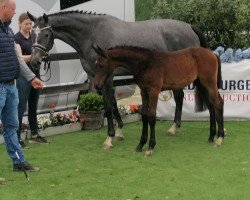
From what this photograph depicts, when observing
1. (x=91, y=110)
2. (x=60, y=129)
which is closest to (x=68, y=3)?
(x=91, y=110)

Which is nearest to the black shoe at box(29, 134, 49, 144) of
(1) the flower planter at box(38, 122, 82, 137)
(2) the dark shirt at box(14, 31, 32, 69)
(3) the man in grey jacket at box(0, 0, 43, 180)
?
(1) the flower planter at box(38, 122, 82, 137)

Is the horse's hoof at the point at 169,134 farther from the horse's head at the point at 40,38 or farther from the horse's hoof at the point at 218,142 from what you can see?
the horse's head at the point at 40,38

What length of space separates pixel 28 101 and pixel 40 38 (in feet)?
3.72

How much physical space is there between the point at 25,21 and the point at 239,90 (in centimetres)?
442

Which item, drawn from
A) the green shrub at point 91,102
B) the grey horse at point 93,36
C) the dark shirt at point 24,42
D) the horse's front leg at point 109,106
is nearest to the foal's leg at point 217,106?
the grey horse at point 93,36

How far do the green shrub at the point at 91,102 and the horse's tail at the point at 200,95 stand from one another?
1835 millimetres

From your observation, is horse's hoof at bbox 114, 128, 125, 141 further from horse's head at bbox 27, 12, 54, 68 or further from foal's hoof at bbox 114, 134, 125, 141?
horse's head at bbox 27, 12, 54, 68

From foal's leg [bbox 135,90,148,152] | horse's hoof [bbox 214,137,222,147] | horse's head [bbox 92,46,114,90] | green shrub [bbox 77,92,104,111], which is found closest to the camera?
horse's head [bbox 92,46,114,90]

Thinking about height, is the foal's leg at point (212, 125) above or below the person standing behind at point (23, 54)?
below

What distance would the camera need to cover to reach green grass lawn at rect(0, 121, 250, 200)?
18.9 ft

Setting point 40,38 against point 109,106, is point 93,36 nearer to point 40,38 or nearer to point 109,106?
point 40,38

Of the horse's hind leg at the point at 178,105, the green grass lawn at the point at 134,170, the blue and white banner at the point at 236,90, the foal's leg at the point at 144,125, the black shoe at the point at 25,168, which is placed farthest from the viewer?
the blue and white banner at the point at 236,90

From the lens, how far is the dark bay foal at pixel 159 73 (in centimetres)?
736

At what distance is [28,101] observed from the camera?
27.6 ft
